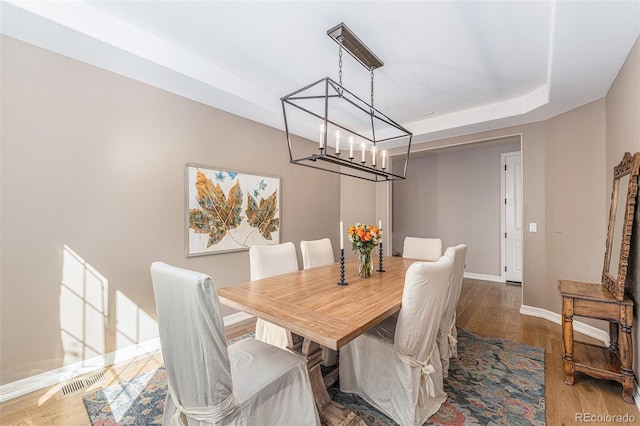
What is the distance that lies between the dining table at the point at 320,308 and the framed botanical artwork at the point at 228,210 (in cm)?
114

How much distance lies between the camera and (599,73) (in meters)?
2.33

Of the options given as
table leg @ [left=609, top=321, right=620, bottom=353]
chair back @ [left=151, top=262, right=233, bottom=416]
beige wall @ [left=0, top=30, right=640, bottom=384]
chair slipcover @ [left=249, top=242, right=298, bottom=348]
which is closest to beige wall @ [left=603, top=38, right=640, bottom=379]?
beige wall @ [left=0, top=30, right=640, bottom=384]

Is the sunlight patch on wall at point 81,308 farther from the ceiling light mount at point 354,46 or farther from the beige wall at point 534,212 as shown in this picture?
the beige wall at point 534,212

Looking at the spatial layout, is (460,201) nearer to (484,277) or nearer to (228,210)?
(484,277)

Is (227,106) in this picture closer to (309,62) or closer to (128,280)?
(309,62)

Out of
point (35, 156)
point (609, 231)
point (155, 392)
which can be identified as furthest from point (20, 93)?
point (609, 231)

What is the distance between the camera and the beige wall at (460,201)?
5.14 meters

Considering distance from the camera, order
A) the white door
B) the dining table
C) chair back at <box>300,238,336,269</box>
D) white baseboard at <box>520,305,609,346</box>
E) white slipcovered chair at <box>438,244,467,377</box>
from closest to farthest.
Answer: the dining table
white slipcovered chair at <box>438,244,467,377</box>
white baseboard at <box>520,305,609,346</box>
chair back at <box>300,238,336,269</box>
the white door

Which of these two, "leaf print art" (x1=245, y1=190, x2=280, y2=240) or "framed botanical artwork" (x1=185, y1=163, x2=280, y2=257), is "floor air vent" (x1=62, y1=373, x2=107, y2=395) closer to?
"framed botanical artwork" (x1=185, y1=163, x2=280, y2=257)

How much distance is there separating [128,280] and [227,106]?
6.28 feet

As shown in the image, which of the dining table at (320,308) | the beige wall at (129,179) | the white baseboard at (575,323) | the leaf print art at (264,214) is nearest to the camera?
the dining table at (320,308)

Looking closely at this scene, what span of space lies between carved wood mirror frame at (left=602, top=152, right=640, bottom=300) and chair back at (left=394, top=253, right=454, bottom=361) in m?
1.31

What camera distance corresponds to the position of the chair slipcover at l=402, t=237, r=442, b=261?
308 centimetres

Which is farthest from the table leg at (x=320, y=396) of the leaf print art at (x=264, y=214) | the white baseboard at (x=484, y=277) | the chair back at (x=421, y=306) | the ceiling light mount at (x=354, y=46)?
the white baseboard at (x=484, y=277)
